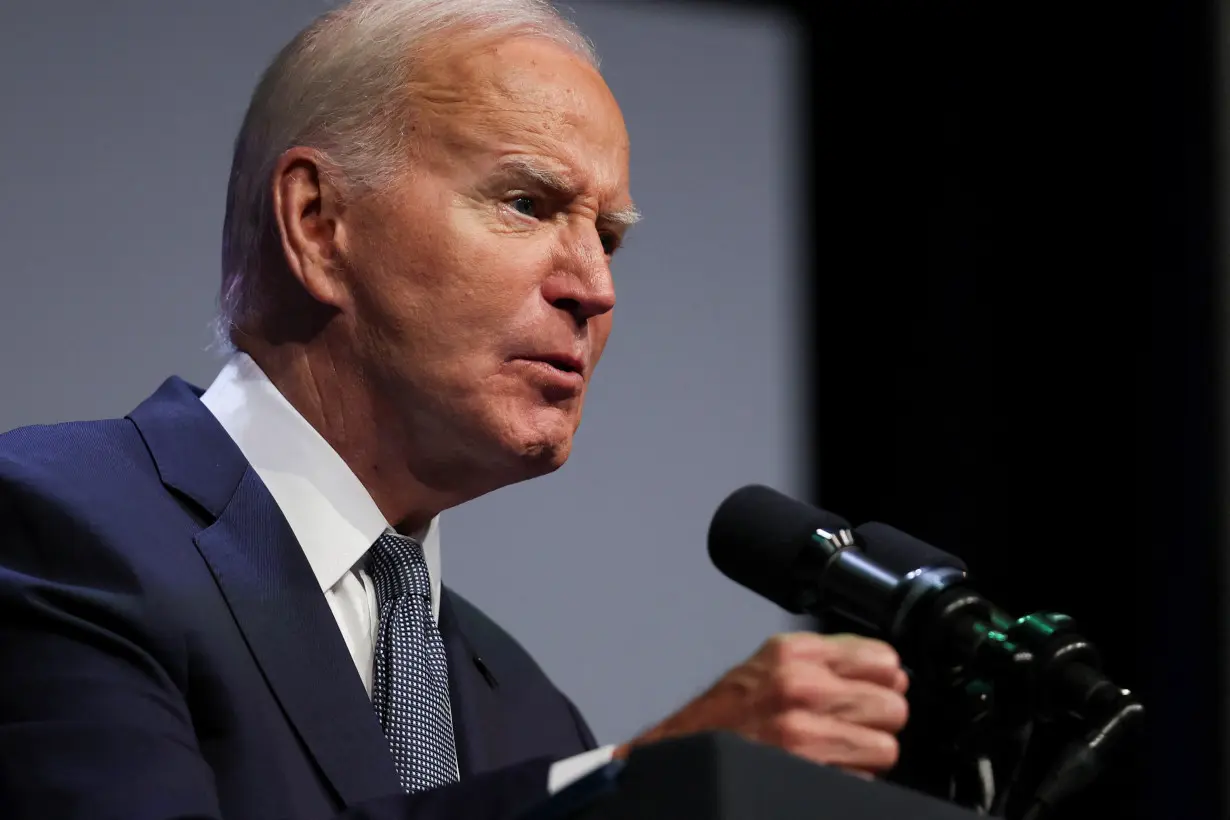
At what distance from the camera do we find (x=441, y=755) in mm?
1823

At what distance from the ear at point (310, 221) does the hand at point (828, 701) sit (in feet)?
3.07

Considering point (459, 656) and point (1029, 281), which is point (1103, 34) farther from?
point (459, 656)

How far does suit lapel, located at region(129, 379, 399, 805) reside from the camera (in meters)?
1.63

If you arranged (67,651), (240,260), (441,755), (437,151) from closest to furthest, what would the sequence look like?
1. (67,651)
2. (441,755)
3. (437,151)
4. (240,260)

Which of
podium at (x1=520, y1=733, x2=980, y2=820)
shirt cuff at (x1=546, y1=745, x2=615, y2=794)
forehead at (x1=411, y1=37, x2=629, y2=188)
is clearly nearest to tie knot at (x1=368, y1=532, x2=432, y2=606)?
forehead at (x1=411, y1=37, x2=629, y2=188)

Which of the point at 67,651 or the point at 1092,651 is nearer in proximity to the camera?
the point at 1092,651

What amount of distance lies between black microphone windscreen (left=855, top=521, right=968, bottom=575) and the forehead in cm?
74

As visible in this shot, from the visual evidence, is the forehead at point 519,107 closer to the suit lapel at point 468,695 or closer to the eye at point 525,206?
the eye at point 525,206

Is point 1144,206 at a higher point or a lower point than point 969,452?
higher

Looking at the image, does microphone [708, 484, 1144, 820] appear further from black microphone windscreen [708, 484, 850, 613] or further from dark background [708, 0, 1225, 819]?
dark background [708, 0, 1225, 819]

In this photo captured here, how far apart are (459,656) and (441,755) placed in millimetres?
315

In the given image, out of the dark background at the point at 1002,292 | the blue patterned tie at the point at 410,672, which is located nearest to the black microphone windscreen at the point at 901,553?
the blue patterned tie at the point at 410,672

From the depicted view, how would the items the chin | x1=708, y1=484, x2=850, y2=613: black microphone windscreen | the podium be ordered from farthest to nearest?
the chin < x1=708, y1=484, x2=850, y2=613: black microphone windscreen < the podium

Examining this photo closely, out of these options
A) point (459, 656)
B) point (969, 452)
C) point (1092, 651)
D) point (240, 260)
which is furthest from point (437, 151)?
point (969, 452)
